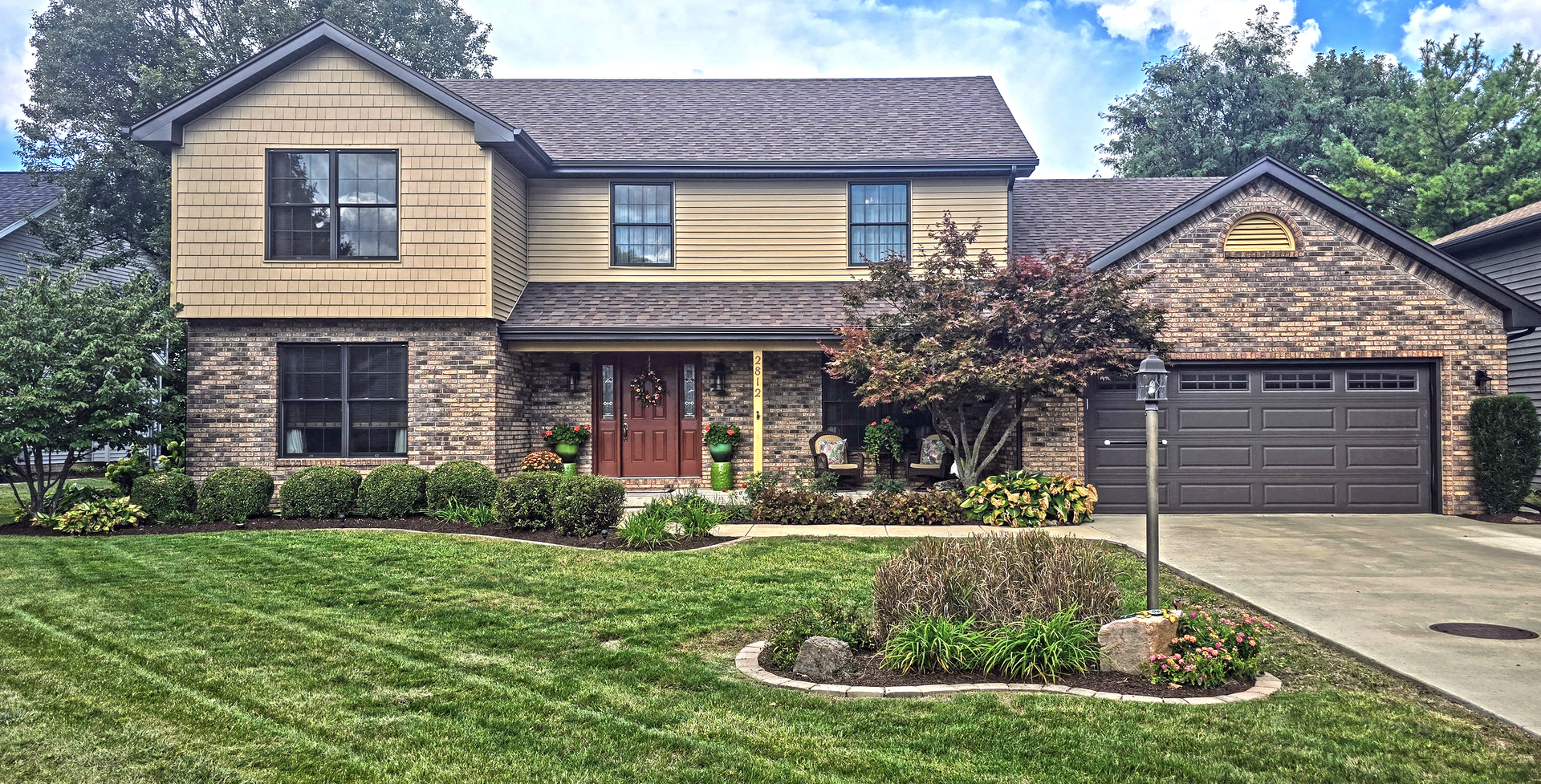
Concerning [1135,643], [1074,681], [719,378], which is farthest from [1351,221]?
[1074,681]

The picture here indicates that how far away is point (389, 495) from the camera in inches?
453

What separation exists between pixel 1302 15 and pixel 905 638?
106 feet

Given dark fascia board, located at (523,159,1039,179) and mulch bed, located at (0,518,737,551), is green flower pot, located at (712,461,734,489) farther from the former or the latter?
dark fascia board, located at (523,159,1039,179)

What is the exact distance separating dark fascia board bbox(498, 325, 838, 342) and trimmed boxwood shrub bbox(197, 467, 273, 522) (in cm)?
396

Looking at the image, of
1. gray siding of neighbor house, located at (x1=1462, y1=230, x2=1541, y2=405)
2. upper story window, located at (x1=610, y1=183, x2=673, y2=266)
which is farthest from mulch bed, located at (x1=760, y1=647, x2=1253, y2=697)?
gray siding of neighbor house, located at (x1=1462, y1=230, x2=1541, y2=405)

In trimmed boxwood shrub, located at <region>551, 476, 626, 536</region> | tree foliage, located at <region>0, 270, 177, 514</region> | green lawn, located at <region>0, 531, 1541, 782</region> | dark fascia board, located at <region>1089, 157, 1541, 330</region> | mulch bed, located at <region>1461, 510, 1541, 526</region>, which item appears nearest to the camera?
green lawn, located at <region>0, 531, 1541, 782</region>

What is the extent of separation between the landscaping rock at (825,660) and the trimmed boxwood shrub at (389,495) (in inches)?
318

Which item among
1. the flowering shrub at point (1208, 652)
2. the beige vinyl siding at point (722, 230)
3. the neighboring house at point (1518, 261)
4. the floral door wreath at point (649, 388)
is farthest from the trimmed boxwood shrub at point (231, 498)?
the neighboring house at point (1518, 261)

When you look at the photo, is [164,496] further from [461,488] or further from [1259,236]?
[1259,236]

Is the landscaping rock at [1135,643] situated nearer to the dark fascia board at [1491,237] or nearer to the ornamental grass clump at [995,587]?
the ornamental grass clump at [995,587]

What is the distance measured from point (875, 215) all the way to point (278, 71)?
9748 millimetres

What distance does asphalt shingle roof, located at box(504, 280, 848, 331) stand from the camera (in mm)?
13609

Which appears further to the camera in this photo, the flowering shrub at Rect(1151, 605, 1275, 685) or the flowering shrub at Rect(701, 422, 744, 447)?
the flowering shrub at Rect(701, 422, 744, 447)

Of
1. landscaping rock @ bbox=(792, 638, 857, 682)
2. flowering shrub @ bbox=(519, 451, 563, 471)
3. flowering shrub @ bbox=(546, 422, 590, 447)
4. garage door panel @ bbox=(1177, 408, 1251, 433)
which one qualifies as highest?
garage door panel @ bbox=(1177, 408, 1251, 433)
